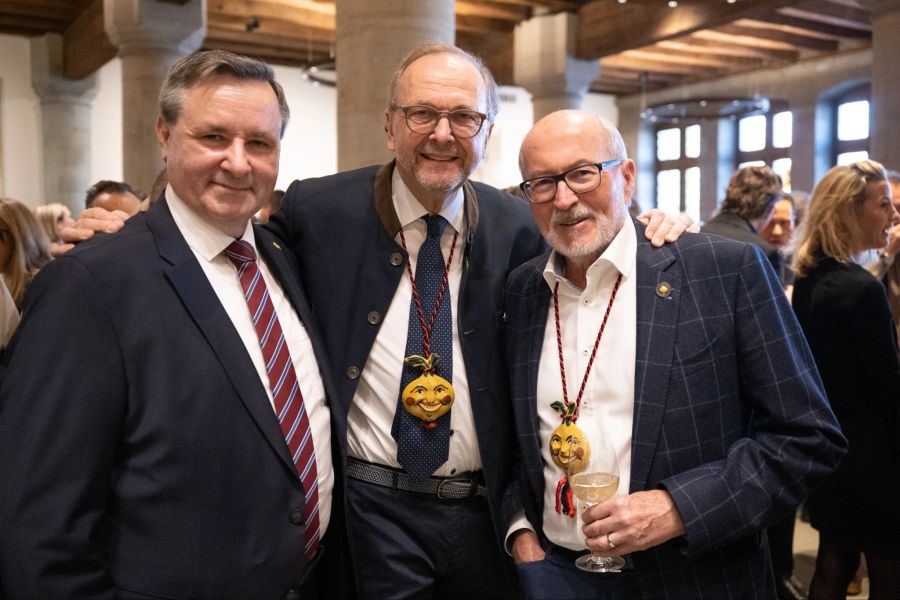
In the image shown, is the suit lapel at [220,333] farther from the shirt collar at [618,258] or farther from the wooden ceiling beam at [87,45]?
the wooden ceiling beam at [87,45]

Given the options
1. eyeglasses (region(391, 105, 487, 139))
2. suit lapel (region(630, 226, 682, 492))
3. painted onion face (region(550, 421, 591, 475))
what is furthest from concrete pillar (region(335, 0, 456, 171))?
painted onion face (region(550, 421, 591, 475))

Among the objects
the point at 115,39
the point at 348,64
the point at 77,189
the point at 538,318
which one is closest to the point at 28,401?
the point at 538,318

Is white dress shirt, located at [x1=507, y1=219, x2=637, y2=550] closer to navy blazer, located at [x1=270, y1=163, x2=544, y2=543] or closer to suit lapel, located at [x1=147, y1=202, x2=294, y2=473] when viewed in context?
navy blazer, located at [x1=270, y1=163, x2=544, y2=543]

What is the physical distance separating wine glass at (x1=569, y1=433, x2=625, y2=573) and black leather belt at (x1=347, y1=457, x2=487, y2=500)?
49 centimetres

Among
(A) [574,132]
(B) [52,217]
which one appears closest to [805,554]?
(A) [574,132]

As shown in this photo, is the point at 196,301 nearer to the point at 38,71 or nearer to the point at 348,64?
the point at 348,64

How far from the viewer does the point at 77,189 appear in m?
13.1

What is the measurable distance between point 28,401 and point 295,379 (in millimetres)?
554

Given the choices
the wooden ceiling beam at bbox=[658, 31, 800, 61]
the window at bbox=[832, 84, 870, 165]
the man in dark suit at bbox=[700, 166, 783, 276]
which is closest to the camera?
the man in dark suit at bbox=[700, 166, 783, 276]

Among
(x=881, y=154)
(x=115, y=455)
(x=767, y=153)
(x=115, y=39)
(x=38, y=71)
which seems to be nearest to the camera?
(x=115, y=455)

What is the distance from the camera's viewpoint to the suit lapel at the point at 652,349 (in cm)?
188

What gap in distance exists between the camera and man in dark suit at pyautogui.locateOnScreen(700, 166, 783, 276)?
473 cm

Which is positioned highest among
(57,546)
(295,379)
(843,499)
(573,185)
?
(573,185)

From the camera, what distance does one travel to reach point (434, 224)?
2400 mm
